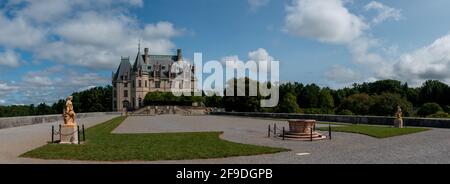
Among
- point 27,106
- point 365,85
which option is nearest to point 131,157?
point 365,85

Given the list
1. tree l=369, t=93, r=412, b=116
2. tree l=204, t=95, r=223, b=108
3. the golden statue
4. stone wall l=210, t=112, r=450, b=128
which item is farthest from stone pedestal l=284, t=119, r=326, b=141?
tree l=204, t=95, r=223, b=108

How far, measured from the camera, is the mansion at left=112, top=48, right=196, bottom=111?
98.0 m

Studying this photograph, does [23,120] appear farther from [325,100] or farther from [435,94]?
[435,94]

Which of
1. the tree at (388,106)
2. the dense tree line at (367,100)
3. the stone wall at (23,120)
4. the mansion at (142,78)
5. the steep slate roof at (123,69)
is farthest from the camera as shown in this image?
the steep slate roof at (123,69)

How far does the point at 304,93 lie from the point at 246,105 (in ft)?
123

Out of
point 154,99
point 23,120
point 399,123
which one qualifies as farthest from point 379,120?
point 154,99

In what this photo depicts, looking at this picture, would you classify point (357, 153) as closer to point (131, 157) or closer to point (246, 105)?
point (131, 157)

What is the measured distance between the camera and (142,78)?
98438 mm

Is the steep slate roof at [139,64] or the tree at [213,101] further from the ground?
the steep slate roof at [139,64]

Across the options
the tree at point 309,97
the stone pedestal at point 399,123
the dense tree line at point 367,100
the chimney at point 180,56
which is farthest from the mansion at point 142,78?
the stone pedestal at point 399,123

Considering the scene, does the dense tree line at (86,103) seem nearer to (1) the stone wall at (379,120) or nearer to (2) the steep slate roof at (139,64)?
(2) the steep slate roof at (139,64)

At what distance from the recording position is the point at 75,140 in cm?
1636

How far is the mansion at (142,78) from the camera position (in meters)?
98.0
